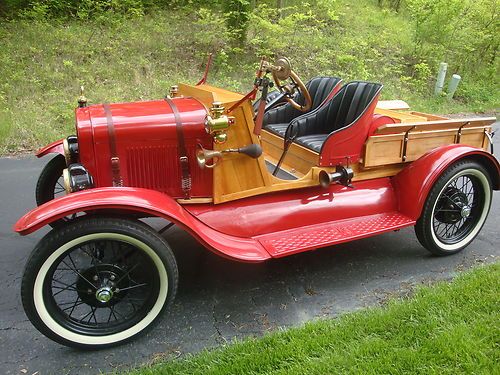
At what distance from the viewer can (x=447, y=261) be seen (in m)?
3.44

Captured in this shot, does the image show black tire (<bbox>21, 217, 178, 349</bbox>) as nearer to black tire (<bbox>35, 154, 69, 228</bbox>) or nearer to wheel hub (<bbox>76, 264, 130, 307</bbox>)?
wheel hub (<bbox>76, 264, 130, 307</bbox>)

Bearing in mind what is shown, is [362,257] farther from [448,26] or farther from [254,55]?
[448,26]

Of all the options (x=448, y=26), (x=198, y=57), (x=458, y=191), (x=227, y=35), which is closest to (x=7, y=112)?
(x=198, y=57)

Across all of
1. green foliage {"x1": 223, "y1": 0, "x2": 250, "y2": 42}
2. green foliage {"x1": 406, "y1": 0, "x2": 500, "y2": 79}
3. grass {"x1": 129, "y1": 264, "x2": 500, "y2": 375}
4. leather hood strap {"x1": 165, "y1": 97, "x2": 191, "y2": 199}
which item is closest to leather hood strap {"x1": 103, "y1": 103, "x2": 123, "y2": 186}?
leather hood strap {"x1": 165, "y1": 97, "x2": 191, "y2": 199}

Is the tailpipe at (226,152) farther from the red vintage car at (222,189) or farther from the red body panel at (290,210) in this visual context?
the red body panel at (290,210)

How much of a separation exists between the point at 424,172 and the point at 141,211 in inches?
83.7

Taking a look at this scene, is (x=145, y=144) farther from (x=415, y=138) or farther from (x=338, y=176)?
(x=415, y=138)

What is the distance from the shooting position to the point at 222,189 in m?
2.88

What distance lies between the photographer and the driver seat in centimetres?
406

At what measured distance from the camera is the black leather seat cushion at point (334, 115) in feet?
11.8

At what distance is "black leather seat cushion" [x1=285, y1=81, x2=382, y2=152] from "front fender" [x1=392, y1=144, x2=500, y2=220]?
0.61 m

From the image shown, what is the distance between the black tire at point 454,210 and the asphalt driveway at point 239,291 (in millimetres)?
122

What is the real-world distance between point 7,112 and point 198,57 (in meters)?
4.30

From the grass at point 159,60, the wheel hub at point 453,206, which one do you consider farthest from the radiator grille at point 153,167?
the grass at point 159,60
